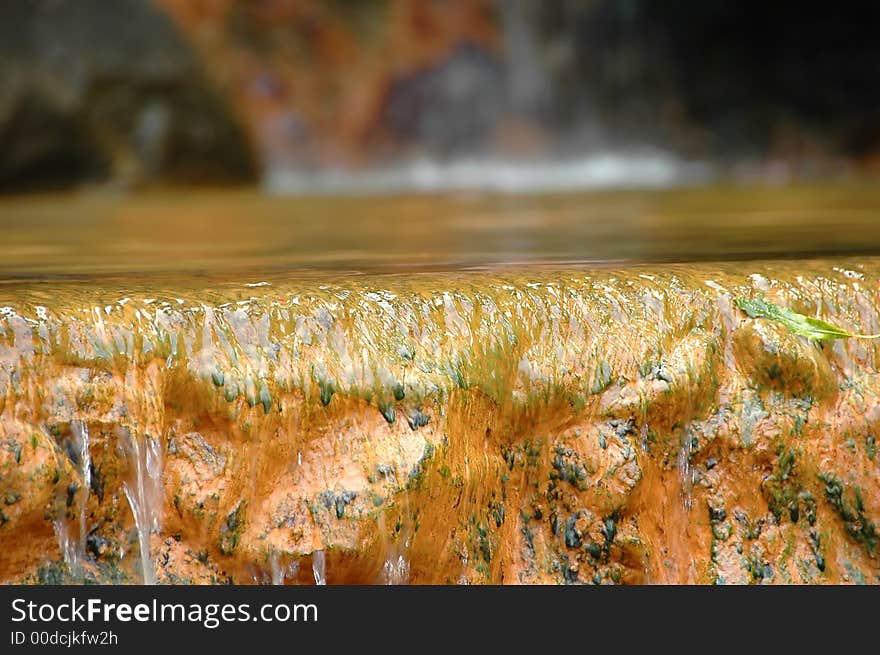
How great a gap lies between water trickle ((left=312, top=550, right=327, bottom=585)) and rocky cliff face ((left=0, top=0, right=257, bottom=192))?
6031mm

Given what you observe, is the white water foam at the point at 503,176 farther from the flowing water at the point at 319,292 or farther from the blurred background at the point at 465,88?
the flowing water at the point at 319,292

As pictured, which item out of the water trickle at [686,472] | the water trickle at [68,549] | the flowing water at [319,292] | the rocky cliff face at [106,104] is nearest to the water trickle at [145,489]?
the flowing water at [319,292]

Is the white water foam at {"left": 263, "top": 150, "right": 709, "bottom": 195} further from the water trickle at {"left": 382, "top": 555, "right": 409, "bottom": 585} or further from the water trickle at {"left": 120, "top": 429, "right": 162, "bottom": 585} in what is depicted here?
the water trickle at {"left": 120, "top": 429, "right": 162, "bottom": 585}

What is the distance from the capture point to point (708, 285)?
8.27 ft

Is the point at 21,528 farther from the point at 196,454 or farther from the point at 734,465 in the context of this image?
the point at 734,465

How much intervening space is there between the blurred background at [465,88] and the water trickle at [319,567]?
5.97m

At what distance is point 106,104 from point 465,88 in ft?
9.55

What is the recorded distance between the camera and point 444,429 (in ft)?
7.56
